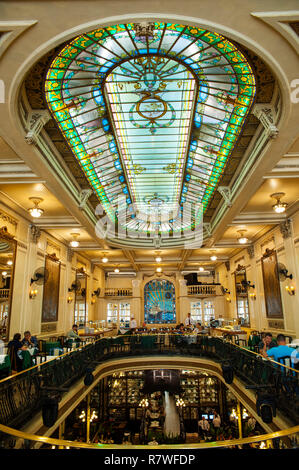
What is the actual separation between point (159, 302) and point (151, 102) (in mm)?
16575

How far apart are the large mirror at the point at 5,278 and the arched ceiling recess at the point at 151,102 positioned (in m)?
2.83

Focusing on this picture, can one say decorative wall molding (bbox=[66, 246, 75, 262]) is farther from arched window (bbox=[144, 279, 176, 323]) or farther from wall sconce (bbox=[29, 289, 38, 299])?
arched window (bbox=[144, 279, 176, 323])

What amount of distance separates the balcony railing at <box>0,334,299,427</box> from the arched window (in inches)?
305

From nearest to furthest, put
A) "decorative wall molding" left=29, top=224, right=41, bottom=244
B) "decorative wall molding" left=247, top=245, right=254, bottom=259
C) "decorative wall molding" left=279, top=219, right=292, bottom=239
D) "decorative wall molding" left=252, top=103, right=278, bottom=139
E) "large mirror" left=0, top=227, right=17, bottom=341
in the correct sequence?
"decorative wall molding" left=252, top=103, right=278, bottom=139
"large mirror" left=0, top=227, right=17, bottom=341
"decorative wall molding" left=279, top=219, right=292, bottom=239
"decorative wall molding" left=29, top=224, right=41, bottom=244
"decorative wall molding" left=247, top=245, right=254, bottom=259

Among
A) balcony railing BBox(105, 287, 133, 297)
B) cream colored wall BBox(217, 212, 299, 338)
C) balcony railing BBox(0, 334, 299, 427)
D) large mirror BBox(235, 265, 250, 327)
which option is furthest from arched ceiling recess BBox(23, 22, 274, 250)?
balcony railing BBox(105, 287, 133, 297)

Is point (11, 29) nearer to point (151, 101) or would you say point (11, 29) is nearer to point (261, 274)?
point (151, 101)

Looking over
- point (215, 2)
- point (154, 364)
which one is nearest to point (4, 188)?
point (215, 2)

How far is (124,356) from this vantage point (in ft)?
40.7

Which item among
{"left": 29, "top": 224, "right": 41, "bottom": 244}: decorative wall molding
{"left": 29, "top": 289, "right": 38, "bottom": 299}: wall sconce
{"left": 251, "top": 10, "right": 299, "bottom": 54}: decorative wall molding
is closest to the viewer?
{"left": 251, "top": 10, "right": 299, "bottom": 54}: decorative wall molding

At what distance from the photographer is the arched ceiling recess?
15.2ft

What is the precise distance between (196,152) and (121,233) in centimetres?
704

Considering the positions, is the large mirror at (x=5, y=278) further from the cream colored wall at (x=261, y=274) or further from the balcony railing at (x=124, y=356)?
the cream colored wall at (x=261, y=274)

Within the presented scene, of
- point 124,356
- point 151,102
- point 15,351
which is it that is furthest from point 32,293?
point 151,102

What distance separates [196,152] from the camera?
7977 millimetres
